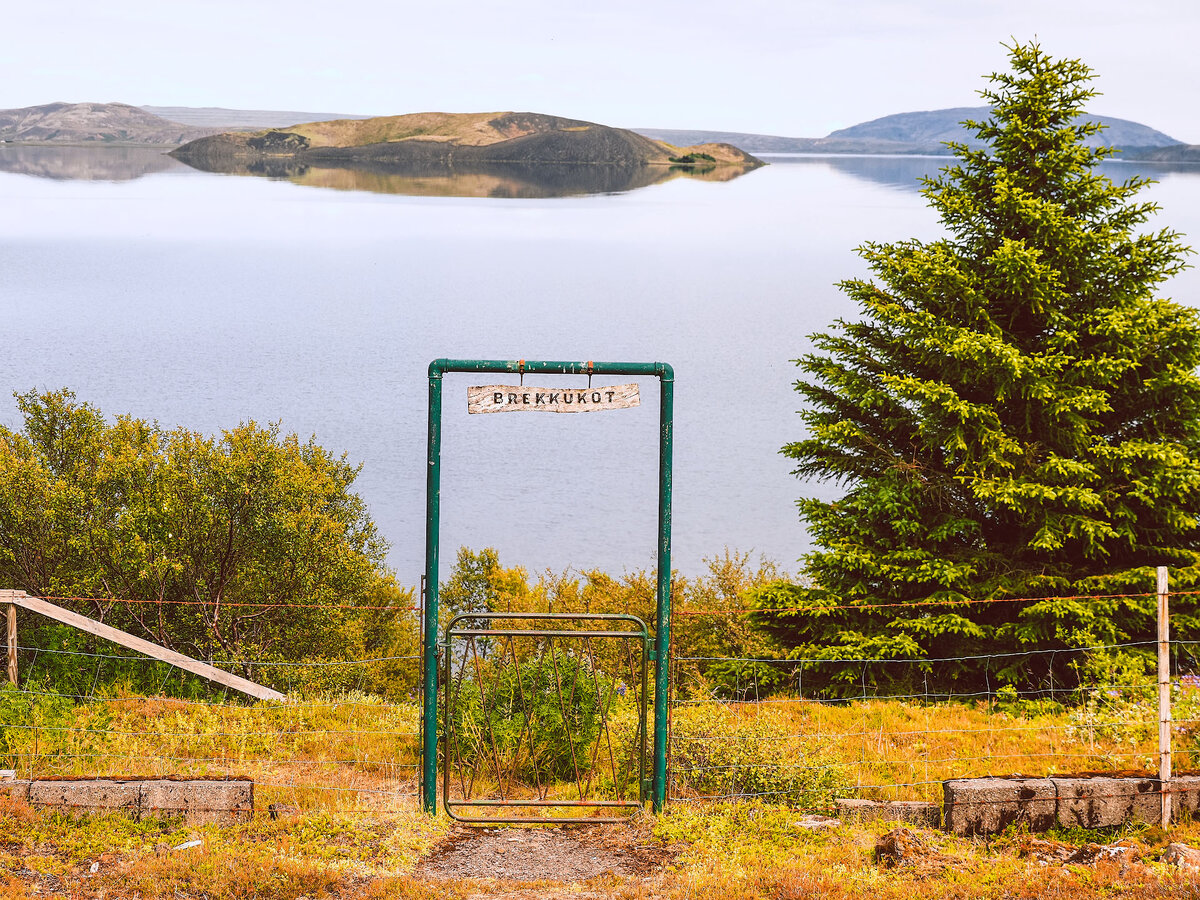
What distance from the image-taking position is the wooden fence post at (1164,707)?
24.2 ft

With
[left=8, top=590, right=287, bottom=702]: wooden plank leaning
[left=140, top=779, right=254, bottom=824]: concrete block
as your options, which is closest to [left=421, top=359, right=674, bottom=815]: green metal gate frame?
A: [left=140, top=779, right=254, bottom=824]: concrete block

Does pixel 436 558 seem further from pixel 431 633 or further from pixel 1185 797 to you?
pixel 1185 797

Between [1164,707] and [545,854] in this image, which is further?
[1164,707]

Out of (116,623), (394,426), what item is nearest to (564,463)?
→ (394,426)

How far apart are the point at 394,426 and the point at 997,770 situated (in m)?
88.2

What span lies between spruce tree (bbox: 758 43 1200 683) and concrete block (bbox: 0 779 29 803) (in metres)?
10.6

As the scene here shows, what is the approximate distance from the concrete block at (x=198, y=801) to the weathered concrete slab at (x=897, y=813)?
3907 mm

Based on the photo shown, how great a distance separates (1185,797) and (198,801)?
6.36 meters

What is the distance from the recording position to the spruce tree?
1545 centimetres

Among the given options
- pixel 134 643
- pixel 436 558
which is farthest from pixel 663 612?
pixel 134 643

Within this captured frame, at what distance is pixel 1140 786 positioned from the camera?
24.2 feet

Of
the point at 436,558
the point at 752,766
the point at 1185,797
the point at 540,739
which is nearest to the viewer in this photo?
the point at 1185,797

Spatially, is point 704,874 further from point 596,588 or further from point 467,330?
point 467,330

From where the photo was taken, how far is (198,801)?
723 centimetres
